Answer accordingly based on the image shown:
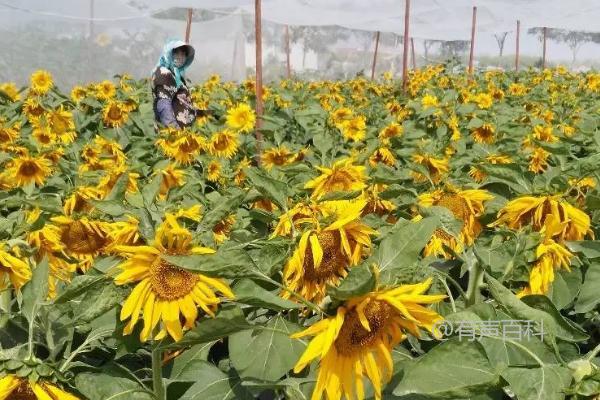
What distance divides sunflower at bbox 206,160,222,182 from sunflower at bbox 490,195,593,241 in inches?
70.2

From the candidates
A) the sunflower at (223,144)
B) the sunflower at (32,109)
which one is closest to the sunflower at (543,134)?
the sunflower at (223,144)

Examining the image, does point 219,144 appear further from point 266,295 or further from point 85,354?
point 266,295

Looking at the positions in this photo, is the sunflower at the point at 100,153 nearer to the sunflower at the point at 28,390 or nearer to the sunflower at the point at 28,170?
the sunflower at the point at 28,170

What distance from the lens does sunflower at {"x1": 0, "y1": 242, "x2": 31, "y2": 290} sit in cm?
133

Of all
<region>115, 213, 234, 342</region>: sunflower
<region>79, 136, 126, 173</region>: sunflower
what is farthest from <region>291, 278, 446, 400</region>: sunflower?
<region>79, 136, 126, 173</region>: sunflower

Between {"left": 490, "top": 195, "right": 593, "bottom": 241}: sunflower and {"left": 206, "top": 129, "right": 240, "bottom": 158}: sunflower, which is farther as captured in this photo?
{"left": 206, "top": 129, "right": 240, "bottom": 158}: sunflower

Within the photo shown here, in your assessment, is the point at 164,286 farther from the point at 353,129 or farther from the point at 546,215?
the point at 353,129

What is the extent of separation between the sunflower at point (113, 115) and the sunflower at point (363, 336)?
15.3 feet

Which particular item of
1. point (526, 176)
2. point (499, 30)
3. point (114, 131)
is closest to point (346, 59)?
point (499, 30)

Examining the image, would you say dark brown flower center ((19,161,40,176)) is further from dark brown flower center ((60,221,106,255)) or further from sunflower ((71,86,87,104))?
sunflower ((71,86,87,104))

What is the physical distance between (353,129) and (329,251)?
133 inches

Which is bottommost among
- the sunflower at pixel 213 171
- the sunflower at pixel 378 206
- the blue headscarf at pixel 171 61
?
the sunflower at pixel 213 171

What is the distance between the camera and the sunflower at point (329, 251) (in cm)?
116

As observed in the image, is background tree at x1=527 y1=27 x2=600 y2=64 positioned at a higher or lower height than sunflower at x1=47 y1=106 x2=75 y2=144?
higher
